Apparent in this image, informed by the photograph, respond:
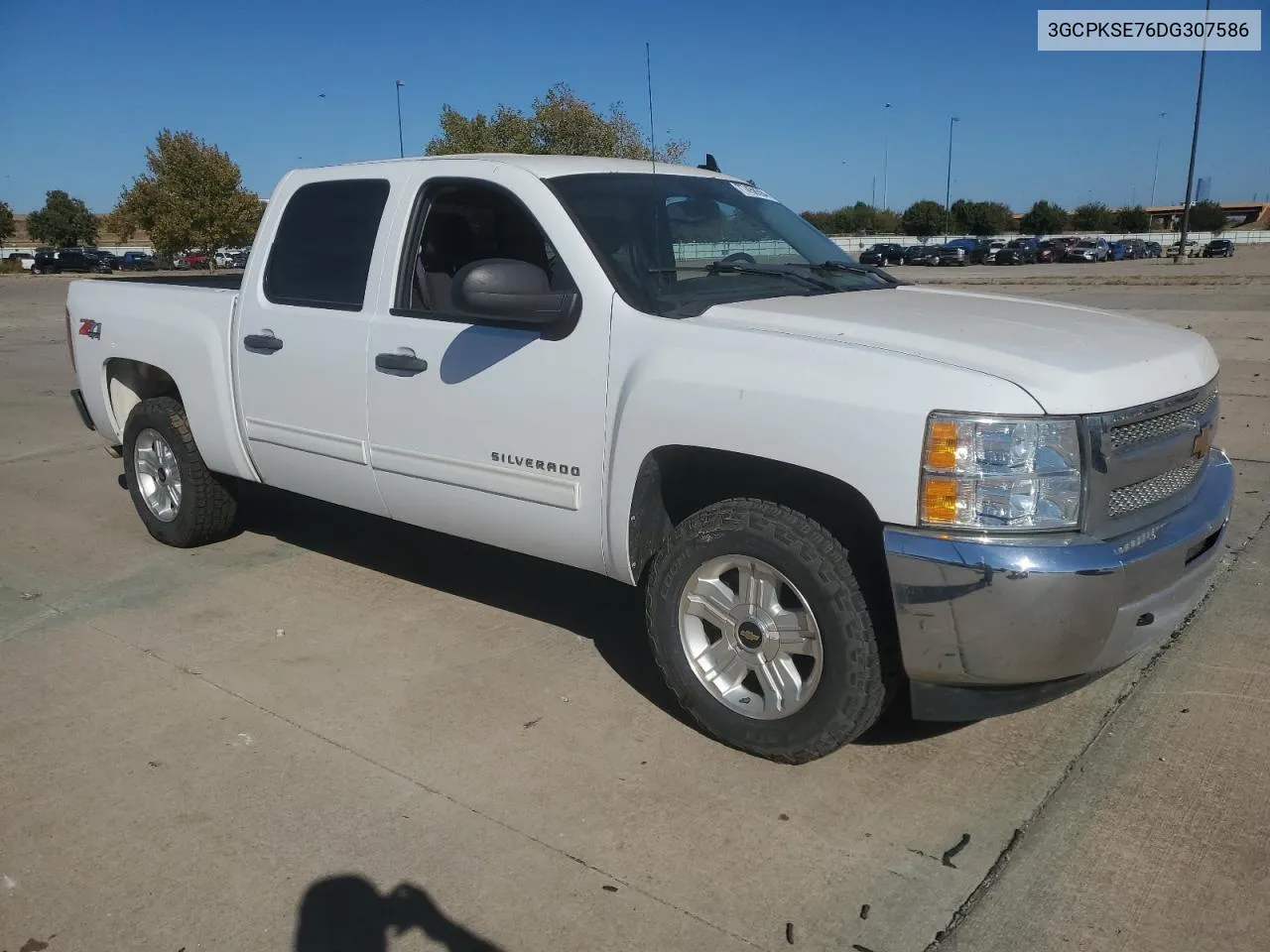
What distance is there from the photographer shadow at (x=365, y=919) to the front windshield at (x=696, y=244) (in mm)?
1968

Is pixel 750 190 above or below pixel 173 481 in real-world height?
above

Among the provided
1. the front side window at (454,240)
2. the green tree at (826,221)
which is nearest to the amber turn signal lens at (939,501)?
the front side window at (454,240)

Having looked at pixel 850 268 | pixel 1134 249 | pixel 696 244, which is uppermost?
pixel 696 244

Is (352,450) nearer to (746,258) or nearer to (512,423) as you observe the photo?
(512,423)

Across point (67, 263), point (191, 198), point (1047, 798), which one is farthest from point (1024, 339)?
point (67, 263)

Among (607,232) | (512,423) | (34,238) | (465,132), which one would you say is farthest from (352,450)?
(34,238)

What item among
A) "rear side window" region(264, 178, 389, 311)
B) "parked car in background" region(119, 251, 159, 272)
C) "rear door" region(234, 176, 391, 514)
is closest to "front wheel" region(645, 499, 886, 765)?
"rear door" region(234, 176, 391, 514)

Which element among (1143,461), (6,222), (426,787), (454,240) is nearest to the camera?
(1143,461)

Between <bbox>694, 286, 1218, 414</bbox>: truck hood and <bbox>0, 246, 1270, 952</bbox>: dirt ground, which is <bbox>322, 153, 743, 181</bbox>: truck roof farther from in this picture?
<bbox>0, 246, 1270, 952</bbox>: dirt ground

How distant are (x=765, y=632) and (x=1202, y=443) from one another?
1.58 meters

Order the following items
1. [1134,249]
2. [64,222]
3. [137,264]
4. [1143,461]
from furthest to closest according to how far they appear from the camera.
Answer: [64,222] < [1134,249] < [137,264] < [1143,461]

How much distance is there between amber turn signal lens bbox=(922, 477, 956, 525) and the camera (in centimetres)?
295

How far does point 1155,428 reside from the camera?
3.27 m

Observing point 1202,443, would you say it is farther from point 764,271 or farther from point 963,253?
point 963,253
